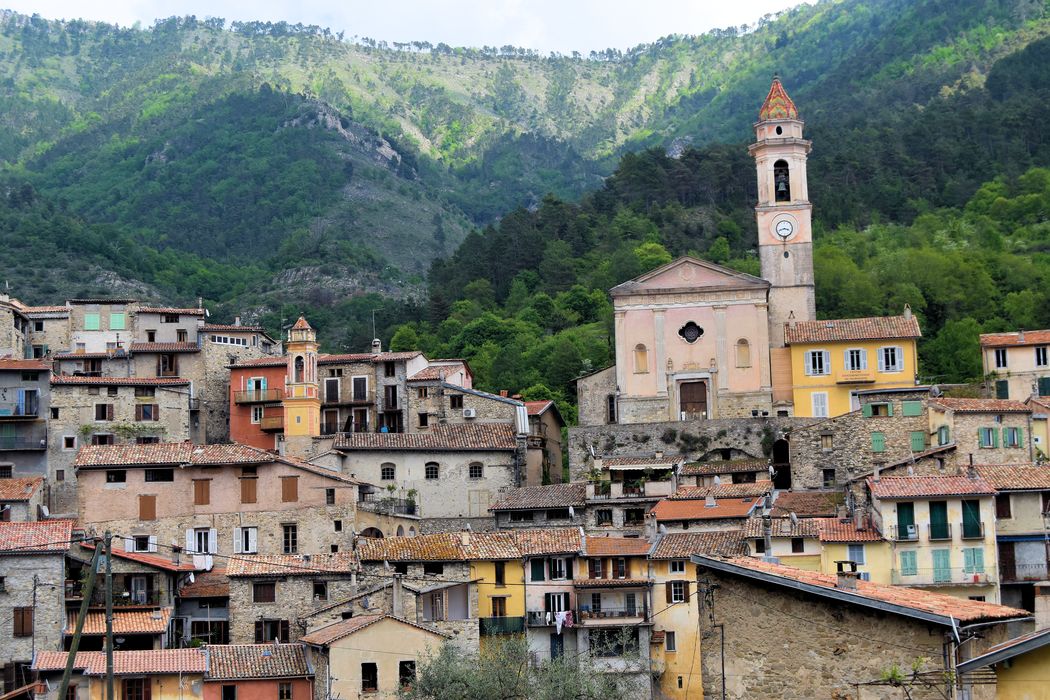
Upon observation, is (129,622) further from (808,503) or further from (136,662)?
(808,503)

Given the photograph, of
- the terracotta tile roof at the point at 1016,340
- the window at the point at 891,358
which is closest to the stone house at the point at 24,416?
the window at the point at 891,358

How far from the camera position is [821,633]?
62.1ft

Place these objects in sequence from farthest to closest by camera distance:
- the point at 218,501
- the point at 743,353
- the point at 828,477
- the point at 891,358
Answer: the point at 743,353 → the point at 891,358 → the point at 218,501 → the point at 828,477

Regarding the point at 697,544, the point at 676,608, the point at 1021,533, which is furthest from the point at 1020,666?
the point at 676,608

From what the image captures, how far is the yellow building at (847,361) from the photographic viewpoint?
66.7 metres

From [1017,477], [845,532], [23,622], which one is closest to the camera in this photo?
[845,532]

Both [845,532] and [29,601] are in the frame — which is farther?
[29,601]

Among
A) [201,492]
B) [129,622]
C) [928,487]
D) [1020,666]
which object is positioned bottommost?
[129,622]

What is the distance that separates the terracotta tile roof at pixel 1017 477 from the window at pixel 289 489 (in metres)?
24.0

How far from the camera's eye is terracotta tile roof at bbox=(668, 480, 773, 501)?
2307 inches

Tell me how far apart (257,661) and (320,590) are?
15.0 feet

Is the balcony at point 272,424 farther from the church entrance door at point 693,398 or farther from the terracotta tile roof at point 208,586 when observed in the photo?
the church entrance door at point 693,398

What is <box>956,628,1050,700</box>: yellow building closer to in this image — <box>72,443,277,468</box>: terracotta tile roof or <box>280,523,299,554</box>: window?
<box>280,523,299,554</box>: window

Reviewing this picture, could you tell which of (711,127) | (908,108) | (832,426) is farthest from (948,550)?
(711,127)
